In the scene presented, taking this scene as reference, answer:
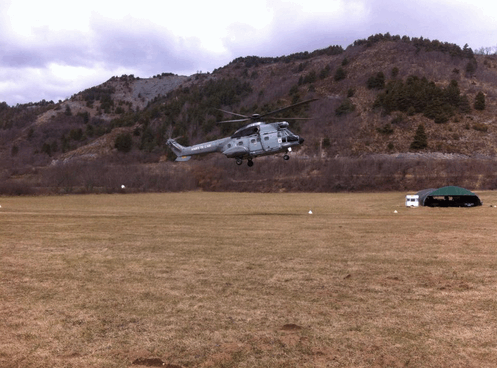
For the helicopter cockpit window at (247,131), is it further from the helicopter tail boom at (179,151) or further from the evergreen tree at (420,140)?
the evergreen tree at (420,140)

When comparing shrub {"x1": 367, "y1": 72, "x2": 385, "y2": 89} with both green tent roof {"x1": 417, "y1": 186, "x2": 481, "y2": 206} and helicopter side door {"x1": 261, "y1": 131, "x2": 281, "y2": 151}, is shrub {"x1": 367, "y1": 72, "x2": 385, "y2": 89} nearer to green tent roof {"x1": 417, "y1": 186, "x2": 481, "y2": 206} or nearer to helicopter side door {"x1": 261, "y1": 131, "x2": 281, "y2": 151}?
green tent roof {"x1": 417, "y1": 186, "x2": 481, "y2": 206}

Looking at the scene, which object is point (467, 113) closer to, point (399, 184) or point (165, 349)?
point (399, 184)

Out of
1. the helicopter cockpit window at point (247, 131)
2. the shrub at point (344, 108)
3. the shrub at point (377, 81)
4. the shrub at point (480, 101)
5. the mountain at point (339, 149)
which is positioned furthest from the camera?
the shrub at point (377, 81)

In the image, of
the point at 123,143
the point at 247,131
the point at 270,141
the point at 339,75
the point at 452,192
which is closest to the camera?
the point at 270,141

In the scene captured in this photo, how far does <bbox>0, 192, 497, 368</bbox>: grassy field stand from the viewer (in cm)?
1216

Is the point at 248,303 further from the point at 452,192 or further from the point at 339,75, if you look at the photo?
the point at 339,75

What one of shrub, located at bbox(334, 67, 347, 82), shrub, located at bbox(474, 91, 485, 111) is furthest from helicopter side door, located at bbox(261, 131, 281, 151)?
shrub, located at bbox(334, 67, 347, 82)

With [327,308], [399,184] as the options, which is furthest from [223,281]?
[399,184]

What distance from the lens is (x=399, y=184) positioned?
117 m

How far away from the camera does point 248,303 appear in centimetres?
1719

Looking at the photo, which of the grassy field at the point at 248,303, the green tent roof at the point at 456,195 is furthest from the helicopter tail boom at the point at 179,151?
the green tent roof at the point at 456,195

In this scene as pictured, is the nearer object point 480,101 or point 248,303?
point 248,303

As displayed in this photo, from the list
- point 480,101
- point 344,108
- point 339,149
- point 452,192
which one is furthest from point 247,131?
point 480,101

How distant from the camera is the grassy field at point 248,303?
12.2 meters
